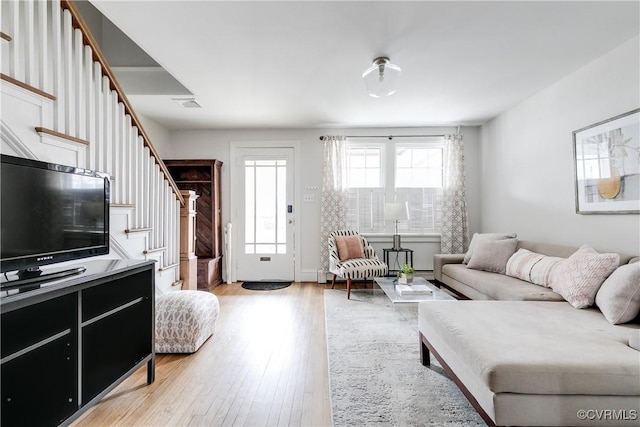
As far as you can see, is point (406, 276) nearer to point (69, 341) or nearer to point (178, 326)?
point (178, 326)

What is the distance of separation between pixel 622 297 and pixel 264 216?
4147mm

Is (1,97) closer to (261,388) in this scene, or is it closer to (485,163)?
(261,388)

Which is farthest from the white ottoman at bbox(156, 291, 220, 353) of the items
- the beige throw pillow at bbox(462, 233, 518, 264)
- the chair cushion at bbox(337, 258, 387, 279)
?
the beige throw pillow at bbox(462, 233, 518, 264)

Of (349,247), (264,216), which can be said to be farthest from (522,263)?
(264,216)

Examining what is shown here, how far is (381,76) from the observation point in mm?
A: 2748

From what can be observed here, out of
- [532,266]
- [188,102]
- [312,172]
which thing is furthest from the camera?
[312,172]

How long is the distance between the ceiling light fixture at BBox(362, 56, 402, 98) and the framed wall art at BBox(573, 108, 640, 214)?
6.23 feet

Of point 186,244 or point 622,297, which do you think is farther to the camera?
point 186,244

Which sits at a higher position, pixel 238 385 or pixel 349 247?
pixel 349 247

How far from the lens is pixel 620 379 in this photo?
125 centimetres

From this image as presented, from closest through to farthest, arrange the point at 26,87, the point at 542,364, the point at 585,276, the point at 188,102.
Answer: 1. the point at 542,364
2. the point at 26,87
3. the point at 585,276
4. the point at 188,102

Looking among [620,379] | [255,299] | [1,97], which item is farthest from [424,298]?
[1,97]

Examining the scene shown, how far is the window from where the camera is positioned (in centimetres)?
486

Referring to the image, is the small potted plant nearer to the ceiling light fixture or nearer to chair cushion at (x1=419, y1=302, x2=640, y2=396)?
chair cushion at (x1=419, y1=302, x2=640, y2=396)
